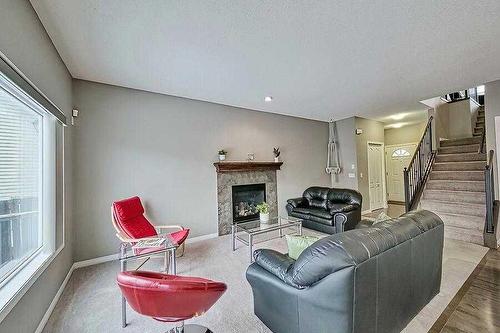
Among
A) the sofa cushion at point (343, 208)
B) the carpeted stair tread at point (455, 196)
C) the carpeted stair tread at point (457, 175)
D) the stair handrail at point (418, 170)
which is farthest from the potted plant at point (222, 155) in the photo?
the carpeted stair tread at point (457, 175)

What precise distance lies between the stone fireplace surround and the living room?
39mm

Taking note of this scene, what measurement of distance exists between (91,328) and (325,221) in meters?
3.80

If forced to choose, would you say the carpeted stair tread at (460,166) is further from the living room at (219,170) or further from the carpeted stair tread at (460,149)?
the carpeted stair tread at (460,149)

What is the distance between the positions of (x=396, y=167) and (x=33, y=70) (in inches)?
357

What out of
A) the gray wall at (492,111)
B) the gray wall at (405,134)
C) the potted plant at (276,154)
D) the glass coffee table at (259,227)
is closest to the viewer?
the glass coffee table at (259,227)

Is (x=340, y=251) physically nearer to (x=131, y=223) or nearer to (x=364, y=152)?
(x=131, y=223)

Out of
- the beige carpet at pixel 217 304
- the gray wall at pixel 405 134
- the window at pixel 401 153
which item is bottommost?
the beige carpet at pixel 217 304

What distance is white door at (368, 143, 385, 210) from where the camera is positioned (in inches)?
259

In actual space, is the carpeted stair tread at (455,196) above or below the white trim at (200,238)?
above

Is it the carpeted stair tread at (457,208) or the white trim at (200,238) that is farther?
the white trim at (200,238)

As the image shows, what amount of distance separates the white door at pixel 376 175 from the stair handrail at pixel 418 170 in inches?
52.3

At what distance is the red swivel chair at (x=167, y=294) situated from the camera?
1.20 m

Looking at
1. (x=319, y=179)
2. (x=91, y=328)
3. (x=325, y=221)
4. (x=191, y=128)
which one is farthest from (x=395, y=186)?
(x=91, y=328)

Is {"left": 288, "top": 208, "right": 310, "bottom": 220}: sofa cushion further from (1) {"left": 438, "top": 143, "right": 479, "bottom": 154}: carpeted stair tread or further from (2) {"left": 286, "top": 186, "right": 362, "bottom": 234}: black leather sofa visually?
(1) {"left": 438, "top": 143, "right": 479, "bottom": 154}: carpeted stair tread
